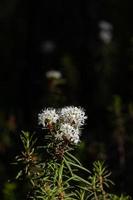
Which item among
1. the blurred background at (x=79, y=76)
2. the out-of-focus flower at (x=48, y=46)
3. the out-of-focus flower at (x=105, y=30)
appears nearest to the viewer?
the blurred background at (x=79, y=76)

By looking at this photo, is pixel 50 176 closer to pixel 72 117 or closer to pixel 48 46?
pixel 72 117

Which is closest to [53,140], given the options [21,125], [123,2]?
[21,125]

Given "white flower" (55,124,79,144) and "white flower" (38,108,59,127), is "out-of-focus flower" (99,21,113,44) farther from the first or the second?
"white flower" (55,124,79,144)

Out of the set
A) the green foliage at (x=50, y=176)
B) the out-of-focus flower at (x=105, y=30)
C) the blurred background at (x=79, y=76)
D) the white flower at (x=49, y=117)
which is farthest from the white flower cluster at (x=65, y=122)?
the out-of-focus flower at (x=105, y=30)

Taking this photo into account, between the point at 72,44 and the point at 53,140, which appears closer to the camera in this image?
the point at 53,140

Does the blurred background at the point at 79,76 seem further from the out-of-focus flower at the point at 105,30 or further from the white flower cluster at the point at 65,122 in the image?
the white flower cluster at the point at 65,122

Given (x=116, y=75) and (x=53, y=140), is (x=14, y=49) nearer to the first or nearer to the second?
(x=116, y=75)
